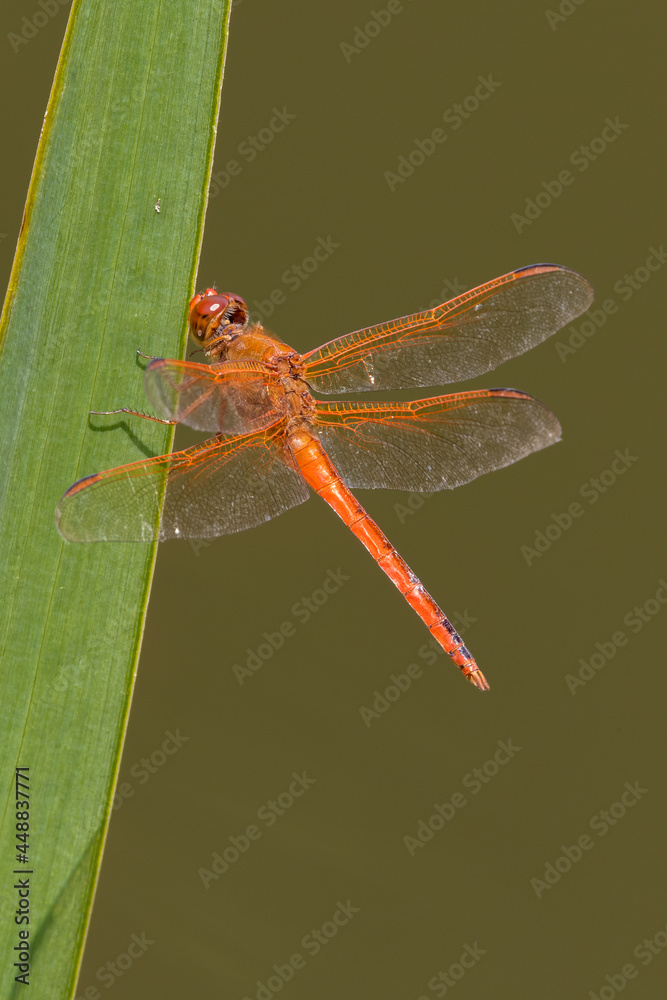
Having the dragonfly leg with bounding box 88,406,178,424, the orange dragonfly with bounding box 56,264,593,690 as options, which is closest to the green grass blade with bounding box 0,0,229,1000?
the dragonfly leg with bounding box 88,406,178,424

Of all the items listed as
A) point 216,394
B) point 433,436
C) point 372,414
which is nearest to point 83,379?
point 216,394

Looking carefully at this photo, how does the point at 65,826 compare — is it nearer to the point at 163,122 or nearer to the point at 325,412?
the point at 325,412

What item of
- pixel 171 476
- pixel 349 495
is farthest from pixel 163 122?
pixel 349 495

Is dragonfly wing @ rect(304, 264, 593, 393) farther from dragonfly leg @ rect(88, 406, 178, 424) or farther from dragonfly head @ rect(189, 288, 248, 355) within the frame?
dragonfly leg @ rect(88, 406, 178, 424)

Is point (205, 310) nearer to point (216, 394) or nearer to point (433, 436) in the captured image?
point (216, 394)

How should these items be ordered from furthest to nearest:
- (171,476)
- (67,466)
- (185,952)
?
(185,952)
(171,476)
(67,466)
